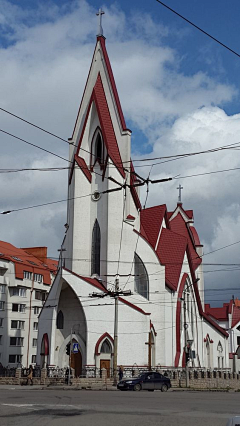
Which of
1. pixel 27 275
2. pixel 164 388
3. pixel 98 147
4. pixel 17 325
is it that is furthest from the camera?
pixel 27 275

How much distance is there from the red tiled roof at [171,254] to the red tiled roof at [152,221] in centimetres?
110

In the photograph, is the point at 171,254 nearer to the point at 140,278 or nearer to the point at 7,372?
the point at 140,278

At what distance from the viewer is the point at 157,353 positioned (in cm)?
4319

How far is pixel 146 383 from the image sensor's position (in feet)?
94.5

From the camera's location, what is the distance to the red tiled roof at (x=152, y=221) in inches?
1938

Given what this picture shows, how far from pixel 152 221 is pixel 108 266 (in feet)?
32.1

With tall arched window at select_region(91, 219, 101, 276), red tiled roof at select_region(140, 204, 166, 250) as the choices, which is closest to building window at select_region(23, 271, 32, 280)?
red tiled roof at select_region(140, 204, 166, 250)

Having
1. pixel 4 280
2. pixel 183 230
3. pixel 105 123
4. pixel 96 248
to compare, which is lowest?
pixel 4 280

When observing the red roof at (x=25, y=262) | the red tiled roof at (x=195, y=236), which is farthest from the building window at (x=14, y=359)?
the red tiled roof at (x=195, y=236)

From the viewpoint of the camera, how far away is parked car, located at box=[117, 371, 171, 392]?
28.3m

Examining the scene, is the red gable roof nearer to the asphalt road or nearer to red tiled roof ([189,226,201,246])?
red tiled roof ([189,226,201,246])

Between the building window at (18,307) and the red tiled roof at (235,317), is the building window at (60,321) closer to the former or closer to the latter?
the building window at (18,307)

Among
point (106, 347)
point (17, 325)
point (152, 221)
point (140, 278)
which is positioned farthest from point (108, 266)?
point (17, 325)

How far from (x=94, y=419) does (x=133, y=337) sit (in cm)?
2789
